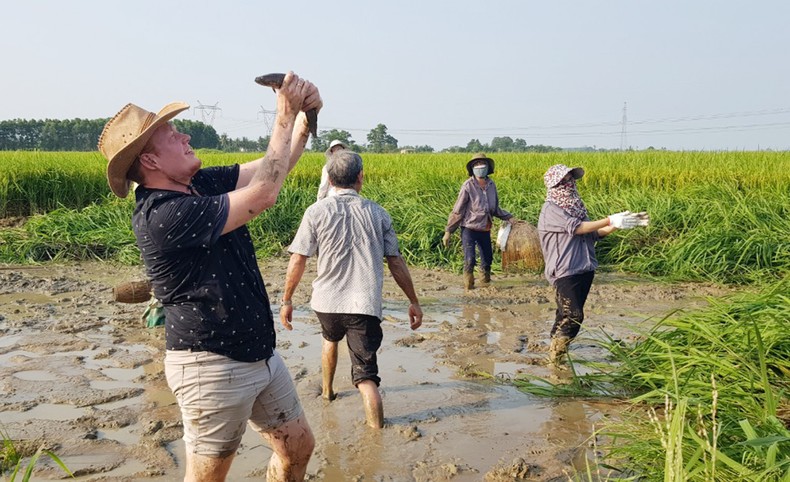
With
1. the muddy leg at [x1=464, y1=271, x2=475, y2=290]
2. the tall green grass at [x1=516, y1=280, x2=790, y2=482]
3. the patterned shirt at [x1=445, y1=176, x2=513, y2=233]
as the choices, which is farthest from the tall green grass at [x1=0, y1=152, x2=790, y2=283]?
the tall green grass at [x1=516, y1=280, x2=790, y2=482]

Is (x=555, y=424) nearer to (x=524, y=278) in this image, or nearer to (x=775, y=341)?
(x=775, y=341)

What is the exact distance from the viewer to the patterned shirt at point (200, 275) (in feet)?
7.49

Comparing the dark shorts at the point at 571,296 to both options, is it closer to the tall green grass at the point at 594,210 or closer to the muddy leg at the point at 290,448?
the muddy leg at the point at 290,448

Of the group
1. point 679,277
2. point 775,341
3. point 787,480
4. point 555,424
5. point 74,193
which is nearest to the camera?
point 787,480

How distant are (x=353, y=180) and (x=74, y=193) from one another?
11.6 metres

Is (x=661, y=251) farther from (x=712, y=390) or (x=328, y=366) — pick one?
(x=712, y=390)

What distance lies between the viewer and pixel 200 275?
2.41 meters

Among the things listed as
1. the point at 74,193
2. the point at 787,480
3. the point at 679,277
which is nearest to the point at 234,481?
the point at 787,480

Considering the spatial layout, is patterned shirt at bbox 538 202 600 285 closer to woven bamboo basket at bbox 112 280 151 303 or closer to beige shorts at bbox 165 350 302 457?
beige shorts at bbox 165 350 302 457

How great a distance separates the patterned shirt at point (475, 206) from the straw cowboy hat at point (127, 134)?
6174mm

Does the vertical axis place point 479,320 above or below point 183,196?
below

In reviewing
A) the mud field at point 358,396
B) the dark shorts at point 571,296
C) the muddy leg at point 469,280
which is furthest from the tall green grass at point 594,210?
the dark shorts at point 571,296

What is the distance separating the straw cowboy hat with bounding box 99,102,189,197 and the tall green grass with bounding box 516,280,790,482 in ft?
5.98

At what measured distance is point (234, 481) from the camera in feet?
11.5
